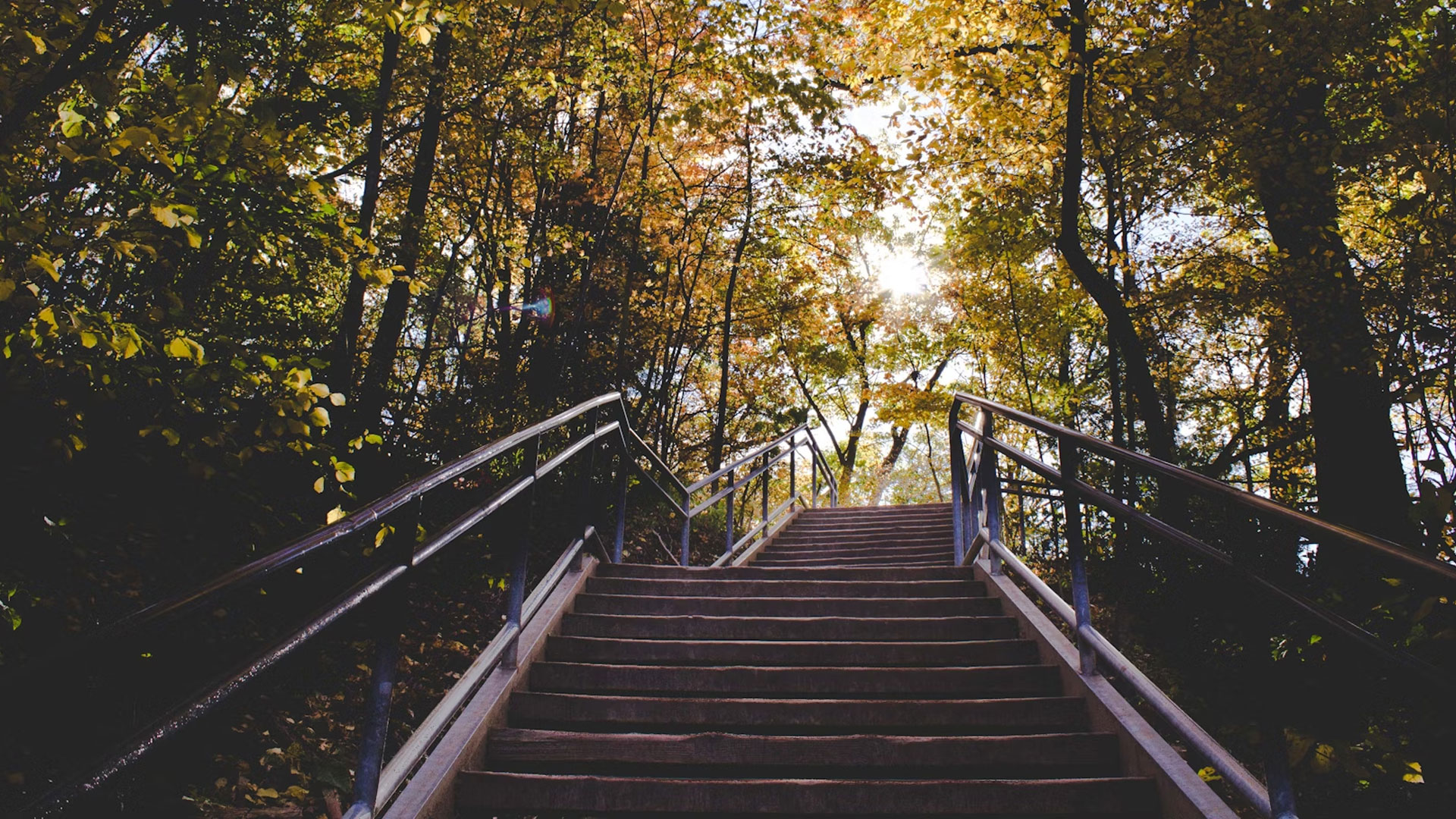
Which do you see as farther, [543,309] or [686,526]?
[543,309]

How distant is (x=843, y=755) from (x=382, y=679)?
1471mm

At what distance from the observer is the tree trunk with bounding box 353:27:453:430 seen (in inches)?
197

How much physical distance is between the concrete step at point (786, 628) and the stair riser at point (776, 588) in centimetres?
42

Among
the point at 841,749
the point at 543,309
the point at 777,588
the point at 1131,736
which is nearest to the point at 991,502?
the point at 777,588

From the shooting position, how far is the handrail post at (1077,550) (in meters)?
2.80

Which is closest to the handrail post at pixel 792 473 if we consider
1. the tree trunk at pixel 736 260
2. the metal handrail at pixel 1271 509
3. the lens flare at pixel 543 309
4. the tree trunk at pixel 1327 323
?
the tree trunk at pixel 736 260

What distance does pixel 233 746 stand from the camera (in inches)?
139

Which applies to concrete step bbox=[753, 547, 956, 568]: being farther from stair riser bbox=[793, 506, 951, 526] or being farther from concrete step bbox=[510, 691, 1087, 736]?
concrete step bbox=[510, 691, 1087, 736]

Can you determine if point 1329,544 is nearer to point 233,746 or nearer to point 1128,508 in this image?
point 1128,508

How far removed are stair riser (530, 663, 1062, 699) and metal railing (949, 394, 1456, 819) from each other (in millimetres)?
286

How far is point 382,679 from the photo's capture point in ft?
6.21

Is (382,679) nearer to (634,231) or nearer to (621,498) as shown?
(621,498)

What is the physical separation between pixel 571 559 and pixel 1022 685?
7.12ft

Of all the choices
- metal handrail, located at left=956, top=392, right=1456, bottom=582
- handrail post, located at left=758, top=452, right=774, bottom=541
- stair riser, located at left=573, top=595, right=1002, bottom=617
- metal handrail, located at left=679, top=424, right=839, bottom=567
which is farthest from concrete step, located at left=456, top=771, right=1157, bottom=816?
handrail post, located at left=758, top=452, right=774, bottom=541
